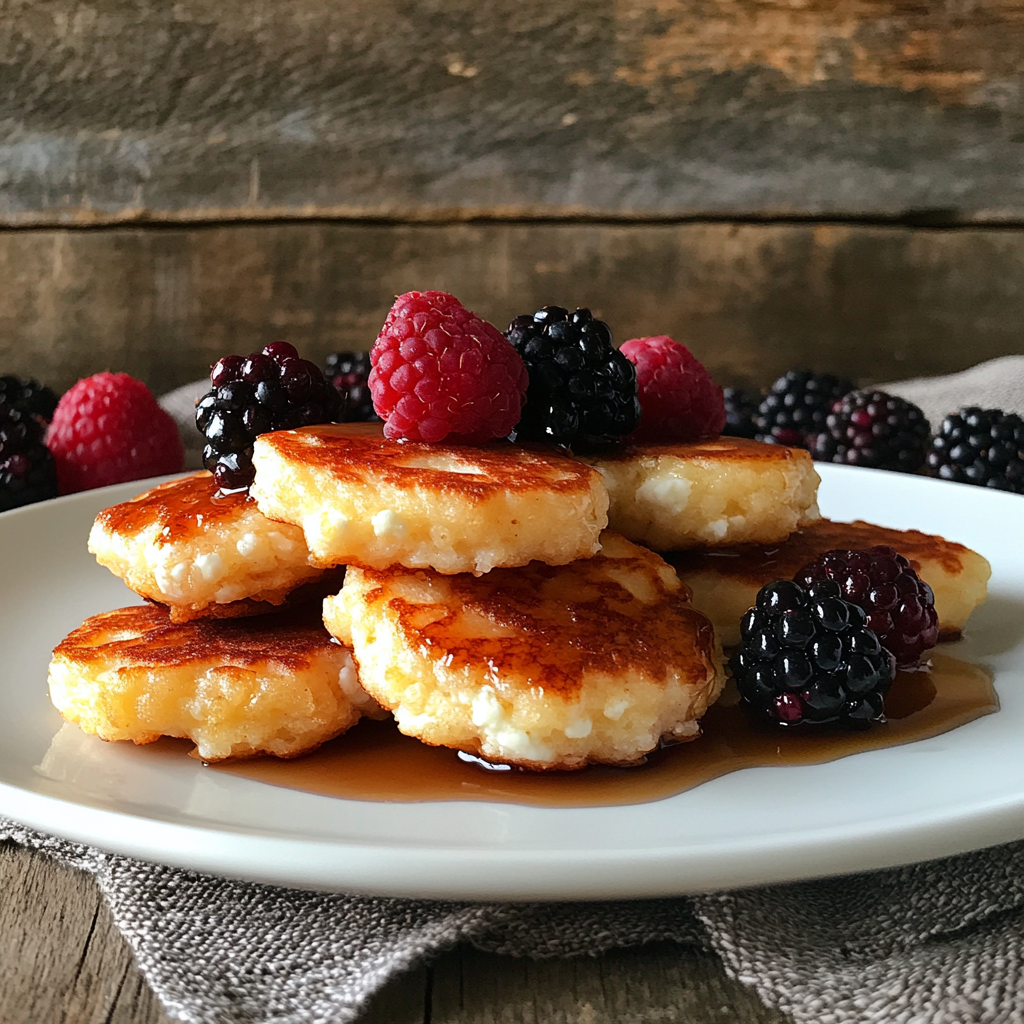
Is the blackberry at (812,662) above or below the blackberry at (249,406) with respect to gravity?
below

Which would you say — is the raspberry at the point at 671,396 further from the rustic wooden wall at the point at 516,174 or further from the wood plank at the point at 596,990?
the rustic wooden wall at the point at 516,174

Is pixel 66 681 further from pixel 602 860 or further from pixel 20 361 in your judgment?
pixel 20 361

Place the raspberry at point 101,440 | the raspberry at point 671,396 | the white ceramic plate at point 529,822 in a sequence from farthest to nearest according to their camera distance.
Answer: the raspberry at point 101,440 → the raspberry at point 671,396 → the white ceramic plate at point 529,822

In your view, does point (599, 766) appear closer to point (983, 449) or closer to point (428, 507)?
point (428, 507)

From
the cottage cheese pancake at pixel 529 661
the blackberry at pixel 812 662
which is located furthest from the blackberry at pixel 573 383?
the blackberry at pixel 812 662

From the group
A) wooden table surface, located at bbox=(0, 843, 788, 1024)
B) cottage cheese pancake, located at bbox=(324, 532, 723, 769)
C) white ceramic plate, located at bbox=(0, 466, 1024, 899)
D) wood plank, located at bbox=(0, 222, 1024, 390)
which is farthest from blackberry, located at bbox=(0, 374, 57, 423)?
wooden table surface, located at bbox=(0, 843, 788, 1024)

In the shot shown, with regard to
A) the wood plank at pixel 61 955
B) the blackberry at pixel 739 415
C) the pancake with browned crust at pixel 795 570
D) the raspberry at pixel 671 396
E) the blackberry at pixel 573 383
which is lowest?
the blackberry at pixel 739 415
